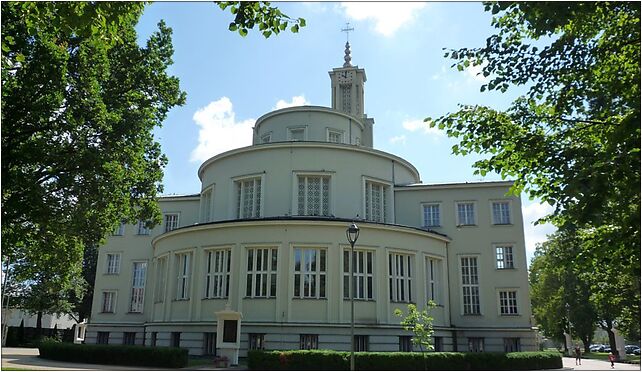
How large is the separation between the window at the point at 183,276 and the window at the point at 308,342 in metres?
7.10

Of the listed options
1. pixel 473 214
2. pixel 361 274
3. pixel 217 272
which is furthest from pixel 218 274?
pixel 473 214

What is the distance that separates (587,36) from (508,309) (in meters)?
25.3

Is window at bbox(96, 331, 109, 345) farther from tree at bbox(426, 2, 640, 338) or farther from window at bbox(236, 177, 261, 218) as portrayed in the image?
tree at bbox(426, 2, 640, 338)

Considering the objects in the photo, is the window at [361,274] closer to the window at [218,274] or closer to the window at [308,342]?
the window at [308,342]

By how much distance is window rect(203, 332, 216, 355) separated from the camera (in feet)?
87.4

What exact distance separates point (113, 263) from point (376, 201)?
21.0 meters

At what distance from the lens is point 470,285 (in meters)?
33.4

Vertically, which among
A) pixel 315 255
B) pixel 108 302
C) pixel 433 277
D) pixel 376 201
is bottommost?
pixel 108 302

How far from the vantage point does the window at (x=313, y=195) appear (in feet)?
103

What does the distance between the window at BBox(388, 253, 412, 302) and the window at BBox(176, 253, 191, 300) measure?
1131 centimetres

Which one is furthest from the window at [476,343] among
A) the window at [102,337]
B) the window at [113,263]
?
the window at [113,263]

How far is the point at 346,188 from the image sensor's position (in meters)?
31.9

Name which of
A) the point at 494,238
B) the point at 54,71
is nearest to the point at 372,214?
the point at 494,238

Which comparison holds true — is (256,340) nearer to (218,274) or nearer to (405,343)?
(218,274)
